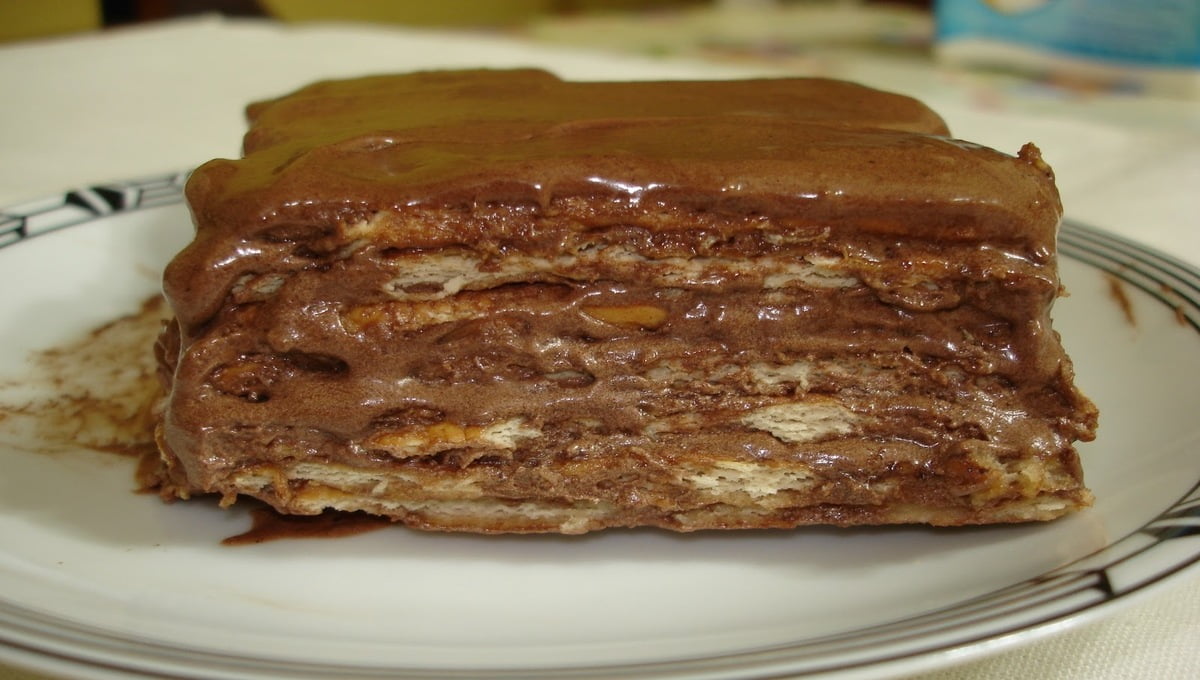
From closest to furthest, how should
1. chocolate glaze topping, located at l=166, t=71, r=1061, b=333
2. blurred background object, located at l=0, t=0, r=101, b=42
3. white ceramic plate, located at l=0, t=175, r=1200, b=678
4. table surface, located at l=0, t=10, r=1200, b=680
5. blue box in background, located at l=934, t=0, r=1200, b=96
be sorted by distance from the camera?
white ceramic plate, located at l=0, t=175, r=1200, b=678
chocolate glaze topping, located at l=166, t=71, r=1061, b=333
table surface, located at l=0, t=10, r=1200, b=680
blue box in background, located at l=934, t=0, r=1200, b=96
blurred background object, located at l=0, t=0, r=101, b=42

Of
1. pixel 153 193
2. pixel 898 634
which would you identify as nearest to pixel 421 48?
pixel 153 193

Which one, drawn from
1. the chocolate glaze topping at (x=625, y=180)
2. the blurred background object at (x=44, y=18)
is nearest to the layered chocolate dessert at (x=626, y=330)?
the chocolate glaze topping at (x=625, y=180)

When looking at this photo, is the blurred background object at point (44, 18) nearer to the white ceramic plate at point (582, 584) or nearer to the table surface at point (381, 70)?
the table surface at point (381, 70)

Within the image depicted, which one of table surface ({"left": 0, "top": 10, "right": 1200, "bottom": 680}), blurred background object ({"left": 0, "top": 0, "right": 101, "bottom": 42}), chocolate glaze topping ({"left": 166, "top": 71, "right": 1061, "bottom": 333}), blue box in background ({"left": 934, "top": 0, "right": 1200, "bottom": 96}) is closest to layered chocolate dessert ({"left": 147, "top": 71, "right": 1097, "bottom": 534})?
chocolate glaze topping ({"left": 166, "top": 71, "right": 1061, "bottom": 333})

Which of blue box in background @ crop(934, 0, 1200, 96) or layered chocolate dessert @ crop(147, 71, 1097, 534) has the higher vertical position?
blue box in background @ crop(934, 0, 1200, 96)

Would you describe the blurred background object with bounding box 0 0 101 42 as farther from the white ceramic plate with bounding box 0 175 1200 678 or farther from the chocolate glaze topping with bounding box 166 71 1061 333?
the chocolate glaze topping with bounding box 166 71 1061 333

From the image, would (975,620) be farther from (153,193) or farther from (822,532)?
(153,193)
